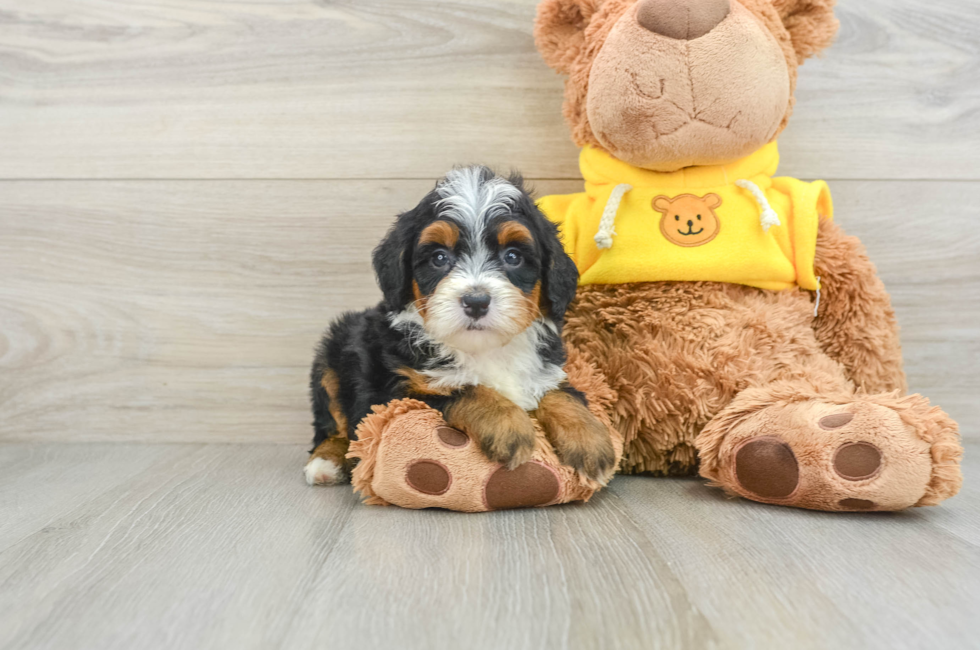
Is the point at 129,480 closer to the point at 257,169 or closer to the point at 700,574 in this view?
the point at 257,169

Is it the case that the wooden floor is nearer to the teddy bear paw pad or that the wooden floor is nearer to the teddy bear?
the teddy bear

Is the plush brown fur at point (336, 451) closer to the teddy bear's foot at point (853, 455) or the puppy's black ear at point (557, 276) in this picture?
the puppy's black ear at point (557, 276)

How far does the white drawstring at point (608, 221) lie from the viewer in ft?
6.08

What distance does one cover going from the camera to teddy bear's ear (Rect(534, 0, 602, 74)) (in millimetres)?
1910

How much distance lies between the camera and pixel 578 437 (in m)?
1.58

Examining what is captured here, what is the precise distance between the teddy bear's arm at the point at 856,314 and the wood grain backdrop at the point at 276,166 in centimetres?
45

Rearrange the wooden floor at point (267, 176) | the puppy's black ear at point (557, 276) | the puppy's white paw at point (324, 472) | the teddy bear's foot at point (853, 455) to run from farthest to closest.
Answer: the wooden floor at point (267, 176), the puppy's white paw at point (324, 472), the puppy's black ear at point (557, 276), the teddy bear's foot at point (853, 455)

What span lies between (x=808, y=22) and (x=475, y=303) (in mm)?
1225

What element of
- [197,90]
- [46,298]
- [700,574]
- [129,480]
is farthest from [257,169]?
[700,574]

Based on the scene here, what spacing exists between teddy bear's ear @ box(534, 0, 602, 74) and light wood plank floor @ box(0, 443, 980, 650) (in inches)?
46.5

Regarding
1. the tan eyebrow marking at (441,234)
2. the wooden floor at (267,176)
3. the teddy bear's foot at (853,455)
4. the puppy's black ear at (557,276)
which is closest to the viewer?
the teddy bear's foot at (853,455)

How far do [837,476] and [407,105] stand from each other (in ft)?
5.52

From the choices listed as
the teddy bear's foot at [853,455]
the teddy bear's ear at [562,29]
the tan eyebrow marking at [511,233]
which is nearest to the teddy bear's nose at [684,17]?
the teddy bear's ear at [562,29]

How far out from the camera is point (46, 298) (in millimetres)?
2371
